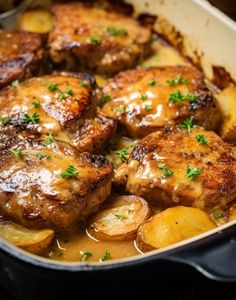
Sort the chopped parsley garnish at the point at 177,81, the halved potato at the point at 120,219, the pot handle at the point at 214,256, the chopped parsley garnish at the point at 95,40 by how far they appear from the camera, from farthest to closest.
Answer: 1. the chopped parsley garnish at the point at 95,40
2. the chopped parsley garnish at the point at 177,81
3. the halved potato at the point at 120,219
4. the pot handle at the point at 214,256

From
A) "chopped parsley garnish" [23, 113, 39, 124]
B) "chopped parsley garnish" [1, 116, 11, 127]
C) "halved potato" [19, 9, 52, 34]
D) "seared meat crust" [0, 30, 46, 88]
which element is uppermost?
"chopped parsley garnish" [23, 113, 39, 124]

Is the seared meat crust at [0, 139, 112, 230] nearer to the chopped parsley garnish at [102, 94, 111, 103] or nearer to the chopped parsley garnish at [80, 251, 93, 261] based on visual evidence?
the chopped parsley garnish at [80, 251, 93, 261]

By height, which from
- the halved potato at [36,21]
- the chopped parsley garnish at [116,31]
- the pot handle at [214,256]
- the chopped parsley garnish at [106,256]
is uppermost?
the pot handle at [214,256]

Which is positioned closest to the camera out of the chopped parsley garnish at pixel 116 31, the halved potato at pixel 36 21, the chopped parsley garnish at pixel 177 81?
the chopped parsley garnish at pixel 177 81

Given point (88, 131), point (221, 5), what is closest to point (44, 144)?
point (88, 131)

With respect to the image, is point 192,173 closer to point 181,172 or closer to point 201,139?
point 181,172

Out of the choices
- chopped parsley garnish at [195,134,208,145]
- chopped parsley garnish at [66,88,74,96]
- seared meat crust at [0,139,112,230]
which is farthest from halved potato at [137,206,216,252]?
chopped parsley garnish at [66,88,74,96]

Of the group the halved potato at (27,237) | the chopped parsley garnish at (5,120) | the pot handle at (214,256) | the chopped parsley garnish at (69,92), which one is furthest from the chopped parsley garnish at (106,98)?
the pot handle at (214,256)

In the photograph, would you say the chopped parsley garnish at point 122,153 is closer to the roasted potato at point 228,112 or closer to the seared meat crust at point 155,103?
the seared meat crust at point 155,103
